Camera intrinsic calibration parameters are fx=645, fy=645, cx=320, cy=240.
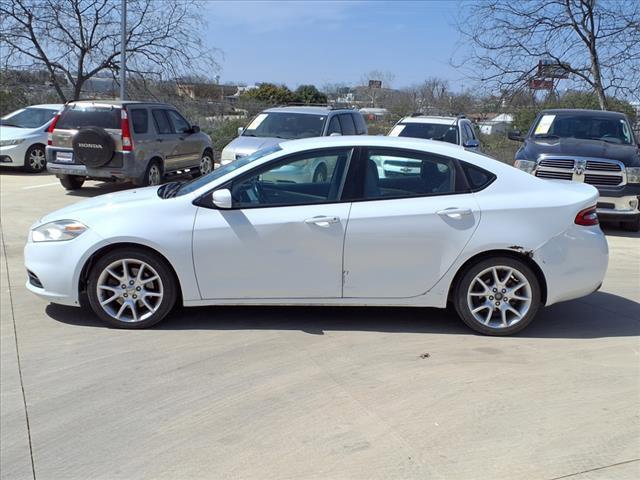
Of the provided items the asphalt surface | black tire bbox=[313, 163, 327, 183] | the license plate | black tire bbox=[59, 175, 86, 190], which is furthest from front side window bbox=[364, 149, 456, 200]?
black tire bbox=[59, 175, 86, 190]

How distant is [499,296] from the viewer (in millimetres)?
5160

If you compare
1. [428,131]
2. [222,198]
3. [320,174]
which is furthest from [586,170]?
[222,198]

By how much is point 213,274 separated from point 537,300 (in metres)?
2.59

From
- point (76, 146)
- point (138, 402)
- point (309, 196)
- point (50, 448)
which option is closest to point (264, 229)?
point (309, 196)

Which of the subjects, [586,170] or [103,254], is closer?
[103,254]

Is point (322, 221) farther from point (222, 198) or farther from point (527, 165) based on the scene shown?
point (527, 165)

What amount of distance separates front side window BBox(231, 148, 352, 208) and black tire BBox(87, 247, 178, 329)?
0.77 metres

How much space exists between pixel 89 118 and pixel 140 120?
904 mm

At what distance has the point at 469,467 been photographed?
3.28 m

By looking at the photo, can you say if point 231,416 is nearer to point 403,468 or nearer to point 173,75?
point 403,468

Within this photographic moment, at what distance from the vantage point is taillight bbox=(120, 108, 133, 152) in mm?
11594

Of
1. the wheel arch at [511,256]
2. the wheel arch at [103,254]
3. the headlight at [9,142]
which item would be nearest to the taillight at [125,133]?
the headlight at [9,142]

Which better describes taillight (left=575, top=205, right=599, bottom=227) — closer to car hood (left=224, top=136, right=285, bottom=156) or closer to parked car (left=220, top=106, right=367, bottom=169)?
car hood (left=224, top=136, right=285, bottom=156)

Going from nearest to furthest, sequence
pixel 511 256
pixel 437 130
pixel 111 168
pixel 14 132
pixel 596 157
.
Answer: pixel 511 256 < pixel 596 157 < pixel 111 168 < pixel 437 130 < pixel 14 132
